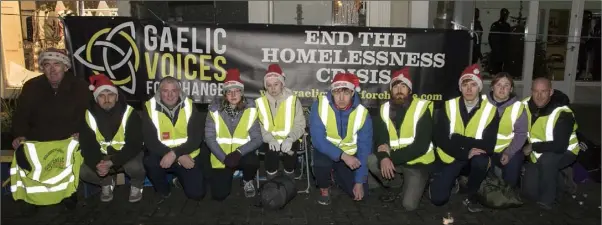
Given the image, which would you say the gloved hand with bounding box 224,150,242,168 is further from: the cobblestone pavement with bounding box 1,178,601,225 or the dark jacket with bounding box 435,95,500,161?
the dark jacket with bounding box 435,95,500,161

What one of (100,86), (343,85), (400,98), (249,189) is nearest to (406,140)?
(400,98)

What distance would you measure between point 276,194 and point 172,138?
1.23m

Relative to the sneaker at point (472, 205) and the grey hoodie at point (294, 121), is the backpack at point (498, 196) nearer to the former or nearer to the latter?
the sneaker at point (472, 205)

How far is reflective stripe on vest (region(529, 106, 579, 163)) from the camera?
4.72 m

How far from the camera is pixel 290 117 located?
513cm

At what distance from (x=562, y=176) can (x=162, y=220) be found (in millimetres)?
4075

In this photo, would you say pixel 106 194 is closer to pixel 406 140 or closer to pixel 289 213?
pixel 289 213

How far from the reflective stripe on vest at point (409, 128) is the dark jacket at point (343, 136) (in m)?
0.20

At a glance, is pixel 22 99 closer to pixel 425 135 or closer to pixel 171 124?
pixel 171 124

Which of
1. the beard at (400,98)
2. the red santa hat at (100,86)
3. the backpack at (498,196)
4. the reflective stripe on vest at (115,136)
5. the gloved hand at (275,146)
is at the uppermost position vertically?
the red santa hat at (100,86)

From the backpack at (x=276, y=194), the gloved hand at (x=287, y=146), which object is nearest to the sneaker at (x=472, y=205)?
the backpack at (x=276, y=194)

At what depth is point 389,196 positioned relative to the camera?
199 inches

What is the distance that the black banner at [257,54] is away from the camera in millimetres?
5938

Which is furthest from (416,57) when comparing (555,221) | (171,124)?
(171,124)
